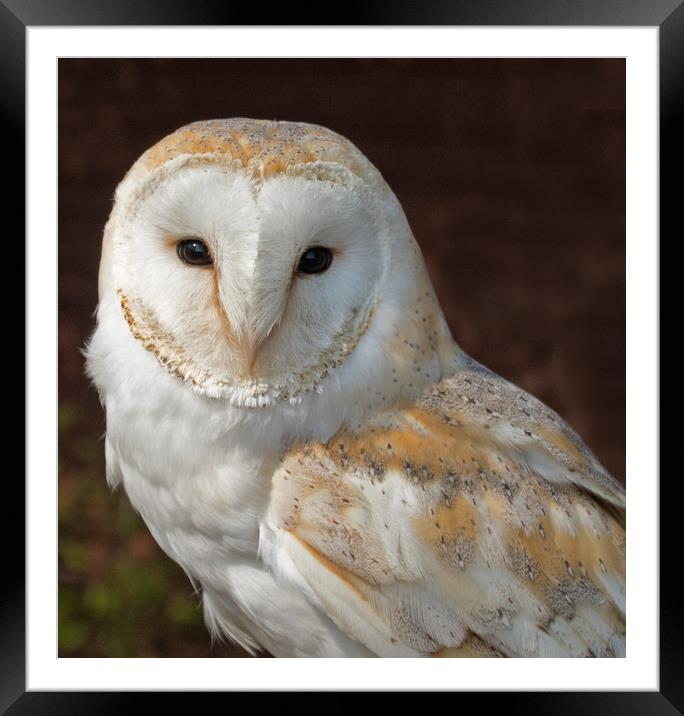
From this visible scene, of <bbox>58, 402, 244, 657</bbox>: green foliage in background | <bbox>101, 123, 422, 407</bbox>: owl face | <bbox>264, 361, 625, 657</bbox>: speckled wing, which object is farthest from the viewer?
<bbox>58, 402, 244, 657</bbox>: green foliage in background

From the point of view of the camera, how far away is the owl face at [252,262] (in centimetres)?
120

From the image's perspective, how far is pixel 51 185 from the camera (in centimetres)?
139

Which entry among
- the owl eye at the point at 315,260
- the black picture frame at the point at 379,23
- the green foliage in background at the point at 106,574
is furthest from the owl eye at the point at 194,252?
the green foliage in background at the point at 106,574

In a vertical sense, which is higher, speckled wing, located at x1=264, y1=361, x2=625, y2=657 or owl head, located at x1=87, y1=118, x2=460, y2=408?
owl head, located at x1=87, y1=118, x2=460, y2=408

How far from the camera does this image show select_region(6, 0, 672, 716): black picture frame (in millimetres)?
1324

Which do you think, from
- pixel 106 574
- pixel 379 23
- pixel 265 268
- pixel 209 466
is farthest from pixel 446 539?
pixel 106 574

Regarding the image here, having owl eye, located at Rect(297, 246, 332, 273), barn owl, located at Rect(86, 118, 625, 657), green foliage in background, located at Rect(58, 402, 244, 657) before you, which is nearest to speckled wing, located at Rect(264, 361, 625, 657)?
barn owl, located at Rect(86, 118, 625, 657)

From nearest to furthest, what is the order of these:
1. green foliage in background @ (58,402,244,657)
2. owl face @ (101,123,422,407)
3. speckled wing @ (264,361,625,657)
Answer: owl face @ (101,123,422,407), speckled wing @ (264,361,625,657), green foliage in background @ (58,402,244,657)

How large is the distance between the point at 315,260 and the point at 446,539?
46 centimetres

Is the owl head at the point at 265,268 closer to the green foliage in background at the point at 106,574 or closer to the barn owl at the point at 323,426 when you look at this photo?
the barn owl at the point at 323,426

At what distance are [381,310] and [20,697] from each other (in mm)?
815

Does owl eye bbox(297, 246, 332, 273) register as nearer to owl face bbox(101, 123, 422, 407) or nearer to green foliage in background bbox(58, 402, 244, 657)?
owl face bbox(101, 123, 422, 407)

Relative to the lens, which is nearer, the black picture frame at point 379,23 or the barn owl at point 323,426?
the barn owl at point 323,426

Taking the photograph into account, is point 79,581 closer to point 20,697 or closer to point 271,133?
point 20,697
